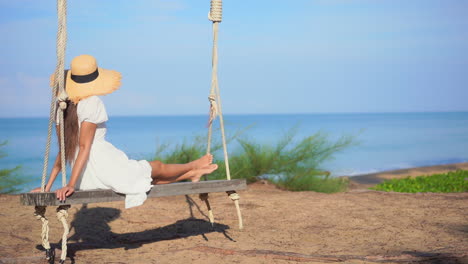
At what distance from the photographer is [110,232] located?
5.59m

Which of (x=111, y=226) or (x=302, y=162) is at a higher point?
(x=302, y=162)

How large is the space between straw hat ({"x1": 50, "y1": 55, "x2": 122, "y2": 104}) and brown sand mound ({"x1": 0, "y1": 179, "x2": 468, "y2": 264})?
1325 millimetres

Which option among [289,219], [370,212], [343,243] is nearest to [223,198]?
[289,219]

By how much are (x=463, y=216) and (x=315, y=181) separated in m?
2.53

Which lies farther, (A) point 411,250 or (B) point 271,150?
(B) point 271,150

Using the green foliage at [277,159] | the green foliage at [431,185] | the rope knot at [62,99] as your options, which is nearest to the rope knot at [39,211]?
the rope knot at [62,99]

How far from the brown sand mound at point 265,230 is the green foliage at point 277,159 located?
Answer: 599mm

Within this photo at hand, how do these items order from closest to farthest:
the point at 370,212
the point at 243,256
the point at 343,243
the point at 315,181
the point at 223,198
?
1. the point at 243,256
2. the point at 343,243
3. the point at 370,212
4. the point at 223,198
5. the point at 315,181

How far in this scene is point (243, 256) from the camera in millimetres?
4289

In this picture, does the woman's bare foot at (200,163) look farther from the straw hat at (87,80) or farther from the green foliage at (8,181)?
the green foliage at (8,181)

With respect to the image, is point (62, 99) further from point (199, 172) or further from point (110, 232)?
point (110, 232)

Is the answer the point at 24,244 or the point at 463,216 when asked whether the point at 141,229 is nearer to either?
the point at 24,244

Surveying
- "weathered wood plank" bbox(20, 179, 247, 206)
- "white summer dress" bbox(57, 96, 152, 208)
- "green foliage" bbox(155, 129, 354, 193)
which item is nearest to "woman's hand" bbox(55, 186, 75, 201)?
"weathered wood plank" bbox(20, 179, 247, 206)

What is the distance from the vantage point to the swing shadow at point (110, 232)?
5035mm
